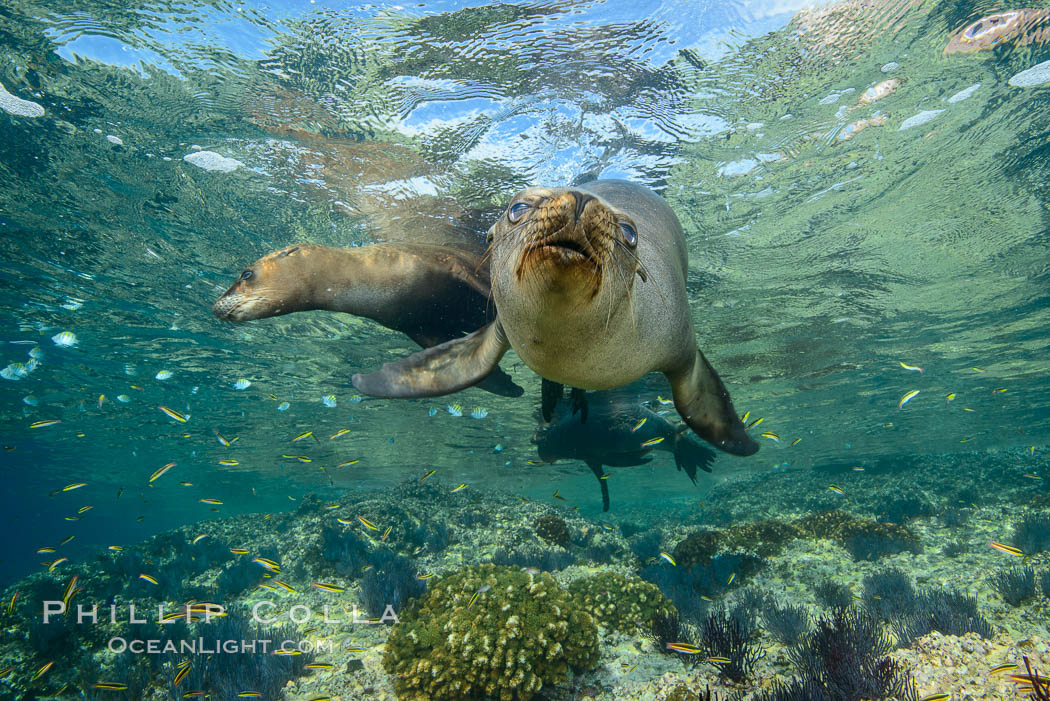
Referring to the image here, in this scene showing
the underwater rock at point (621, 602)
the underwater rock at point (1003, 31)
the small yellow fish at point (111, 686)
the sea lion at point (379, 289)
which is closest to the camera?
the small yellow fish at point (111, 686)

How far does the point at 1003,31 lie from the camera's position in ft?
19.1

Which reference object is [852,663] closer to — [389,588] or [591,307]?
[591,307]

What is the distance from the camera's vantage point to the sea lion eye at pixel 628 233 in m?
2.04

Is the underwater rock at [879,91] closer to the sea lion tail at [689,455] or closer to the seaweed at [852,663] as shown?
the sea lion tail at [689,455]

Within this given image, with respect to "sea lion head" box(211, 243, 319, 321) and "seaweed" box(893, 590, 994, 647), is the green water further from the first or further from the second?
"seaweed" box(893, 590, 994, 647)

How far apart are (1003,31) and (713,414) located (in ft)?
21.6

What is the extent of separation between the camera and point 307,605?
7469mm

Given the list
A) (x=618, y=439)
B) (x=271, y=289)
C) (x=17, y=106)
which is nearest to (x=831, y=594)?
(x=618, y=439)

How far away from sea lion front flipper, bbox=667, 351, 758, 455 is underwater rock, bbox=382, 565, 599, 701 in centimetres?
260

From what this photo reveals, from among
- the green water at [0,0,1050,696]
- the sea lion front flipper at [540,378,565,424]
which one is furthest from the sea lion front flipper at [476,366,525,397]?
the green water at [0,0,1050,696]

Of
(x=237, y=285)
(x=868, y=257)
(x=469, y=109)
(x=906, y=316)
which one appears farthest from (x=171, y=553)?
(x=906, y=316)

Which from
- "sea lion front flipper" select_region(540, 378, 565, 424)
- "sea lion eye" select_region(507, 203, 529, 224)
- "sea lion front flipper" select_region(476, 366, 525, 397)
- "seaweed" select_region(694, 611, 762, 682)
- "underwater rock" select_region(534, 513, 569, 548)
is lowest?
"underwater rock" select_region(534, 513, 569, 548)

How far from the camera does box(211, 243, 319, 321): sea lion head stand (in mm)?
4816

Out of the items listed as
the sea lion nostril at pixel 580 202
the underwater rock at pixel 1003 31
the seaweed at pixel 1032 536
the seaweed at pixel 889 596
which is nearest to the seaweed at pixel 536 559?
the seaweed at pixel 889 596
